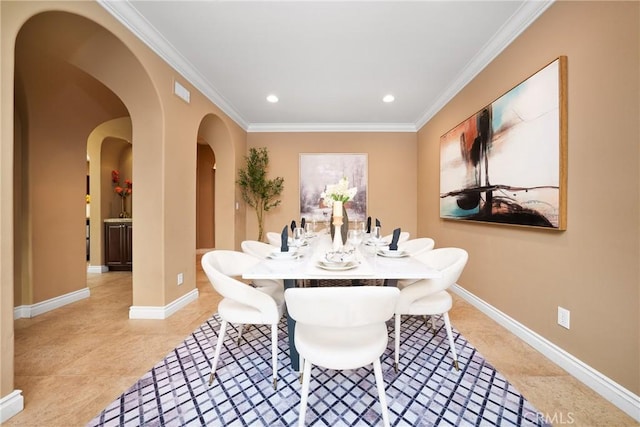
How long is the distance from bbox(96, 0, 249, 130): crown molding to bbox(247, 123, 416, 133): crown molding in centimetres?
123

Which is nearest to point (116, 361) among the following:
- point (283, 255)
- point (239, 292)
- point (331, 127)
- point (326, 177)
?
point (239, 292)

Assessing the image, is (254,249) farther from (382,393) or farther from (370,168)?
(370,168)

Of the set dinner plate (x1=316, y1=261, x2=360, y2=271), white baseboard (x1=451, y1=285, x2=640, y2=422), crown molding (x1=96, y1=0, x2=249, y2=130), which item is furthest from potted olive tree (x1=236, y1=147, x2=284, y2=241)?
white baseboard (x1=451, y1=285, x2=640, y2=422)

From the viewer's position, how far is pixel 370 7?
6.79 ft

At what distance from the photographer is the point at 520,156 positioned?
7.09 ft

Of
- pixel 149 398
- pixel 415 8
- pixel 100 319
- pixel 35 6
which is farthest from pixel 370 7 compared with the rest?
pixel 100 319

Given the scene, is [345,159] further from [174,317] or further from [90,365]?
[90,365]

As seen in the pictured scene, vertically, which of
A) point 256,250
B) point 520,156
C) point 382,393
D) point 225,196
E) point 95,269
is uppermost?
point 520,156

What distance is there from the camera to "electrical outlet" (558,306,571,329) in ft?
5.94

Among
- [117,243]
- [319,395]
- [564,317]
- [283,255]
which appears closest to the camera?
[319,395]

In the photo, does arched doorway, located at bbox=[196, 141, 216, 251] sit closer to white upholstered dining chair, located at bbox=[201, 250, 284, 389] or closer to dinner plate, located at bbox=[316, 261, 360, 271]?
white upholstered dining chair, located at bbox=[201, 250, 284, 389]

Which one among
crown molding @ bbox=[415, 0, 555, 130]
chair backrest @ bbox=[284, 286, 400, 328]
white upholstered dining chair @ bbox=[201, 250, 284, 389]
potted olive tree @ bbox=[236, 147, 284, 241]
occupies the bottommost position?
white upholstered dining chair @ bbox=[201, 250, 284, 389]

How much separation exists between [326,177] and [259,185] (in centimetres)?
133

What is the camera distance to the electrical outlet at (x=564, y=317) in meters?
1.81
